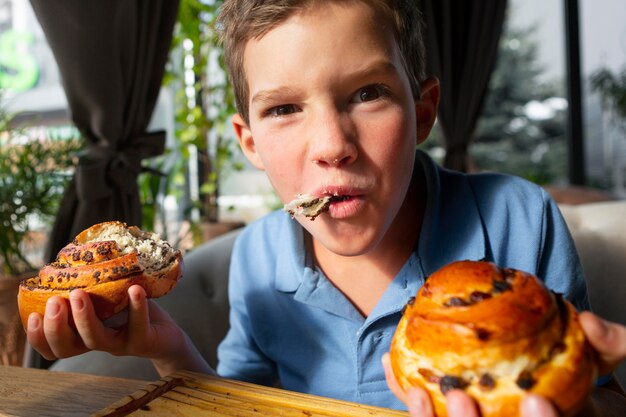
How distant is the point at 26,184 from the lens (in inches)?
79.6

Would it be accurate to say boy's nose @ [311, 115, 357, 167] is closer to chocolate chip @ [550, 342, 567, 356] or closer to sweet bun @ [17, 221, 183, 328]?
sweet bun @ [17, 221, 183, 328]

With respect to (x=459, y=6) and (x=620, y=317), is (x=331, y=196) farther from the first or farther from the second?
(x=459, y=6)

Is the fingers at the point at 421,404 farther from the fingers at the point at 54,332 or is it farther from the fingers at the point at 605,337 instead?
the fingers at the point at 54,332

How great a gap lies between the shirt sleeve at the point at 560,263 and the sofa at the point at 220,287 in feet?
1.45

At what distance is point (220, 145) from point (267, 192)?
1.04m

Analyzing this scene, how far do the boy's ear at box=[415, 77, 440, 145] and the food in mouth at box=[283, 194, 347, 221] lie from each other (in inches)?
14.8

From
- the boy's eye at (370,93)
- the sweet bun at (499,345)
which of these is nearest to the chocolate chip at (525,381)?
the sweet bun at (499,345)

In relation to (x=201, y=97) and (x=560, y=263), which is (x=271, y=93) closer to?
(x=560, y=263)

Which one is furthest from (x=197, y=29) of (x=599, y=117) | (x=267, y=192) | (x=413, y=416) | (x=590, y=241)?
(x=599, y=117)

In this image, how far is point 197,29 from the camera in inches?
123

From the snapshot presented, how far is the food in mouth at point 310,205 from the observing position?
2.70ft

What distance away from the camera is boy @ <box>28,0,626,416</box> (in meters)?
0.83

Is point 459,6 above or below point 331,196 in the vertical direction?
above

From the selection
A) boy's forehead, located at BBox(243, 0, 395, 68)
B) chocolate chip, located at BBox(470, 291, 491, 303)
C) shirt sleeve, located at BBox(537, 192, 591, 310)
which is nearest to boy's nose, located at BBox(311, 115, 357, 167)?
boy's forehead, located at BBox(243, 0, 395, 68)
